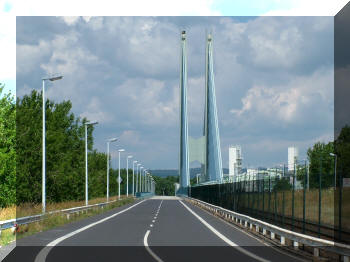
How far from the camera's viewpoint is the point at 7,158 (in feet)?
199

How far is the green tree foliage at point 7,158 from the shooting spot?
6112 centimetres

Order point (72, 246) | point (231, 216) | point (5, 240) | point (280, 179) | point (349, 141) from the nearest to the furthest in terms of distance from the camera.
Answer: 1. point (72, 246)
2. point (5, 240)
3. point (280, 179)
4. point (231, 216)
5. point (349, 141)

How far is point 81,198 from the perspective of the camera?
90.1 m

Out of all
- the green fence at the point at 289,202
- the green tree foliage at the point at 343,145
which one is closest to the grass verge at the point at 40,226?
the green fence at the point at 289,202

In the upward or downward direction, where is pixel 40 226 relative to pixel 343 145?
downward

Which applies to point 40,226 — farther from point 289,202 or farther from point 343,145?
point 343,145

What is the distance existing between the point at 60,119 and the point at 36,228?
5886 cm

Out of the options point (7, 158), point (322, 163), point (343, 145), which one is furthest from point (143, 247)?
point (343, 145)

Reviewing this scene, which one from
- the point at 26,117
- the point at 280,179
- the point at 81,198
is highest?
the point at 26,117

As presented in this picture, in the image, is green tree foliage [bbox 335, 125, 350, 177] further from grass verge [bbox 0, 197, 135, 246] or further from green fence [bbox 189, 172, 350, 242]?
grass verge [bbox 0, 197, 135, 246]

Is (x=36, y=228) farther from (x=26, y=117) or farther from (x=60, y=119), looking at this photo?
(x=60, y=119)

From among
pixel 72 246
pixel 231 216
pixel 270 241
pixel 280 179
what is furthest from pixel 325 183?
pixel 231 216

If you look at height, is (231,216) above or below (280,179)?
below

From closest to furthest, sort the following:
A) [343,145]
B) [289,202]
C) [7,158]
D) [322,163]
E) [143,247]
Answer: [143,247], [289,202], [7,158], [322,163], [343,145]
